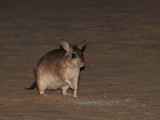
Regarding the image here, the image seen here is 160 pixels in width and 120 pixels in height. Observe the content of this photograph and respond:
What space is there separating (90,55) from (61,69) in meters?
4.06

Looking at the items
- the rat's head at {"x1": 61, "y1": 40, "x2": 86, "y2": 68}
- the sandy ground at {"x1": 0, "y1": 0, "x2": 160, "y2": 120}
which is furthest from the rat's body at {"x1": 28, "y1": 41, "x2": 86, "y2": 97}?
the sandy ground at {"x1": 0, "y1": 0, "x2": 160, "y2": 120}

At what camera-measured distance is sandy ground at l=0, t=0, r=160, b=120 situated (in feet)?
26.6

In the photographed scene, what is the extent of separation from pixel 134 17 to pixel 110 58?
523 centimetres

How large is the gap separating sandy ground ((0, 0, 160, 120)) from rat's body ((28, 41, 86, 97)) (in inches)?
9.9

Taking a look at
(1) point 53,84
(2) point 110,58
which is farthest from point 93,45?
(1) point 53,84

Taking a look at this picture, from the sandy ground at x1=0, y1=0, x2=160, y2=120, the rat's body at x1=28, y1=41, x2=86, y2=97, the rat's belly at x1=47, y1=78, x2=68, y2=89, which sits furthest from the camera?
the rat's belly at x1=47, y1=78, x2=68, y2=89

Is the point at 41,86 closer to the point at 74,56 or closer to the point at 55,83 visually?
the point at 55,83

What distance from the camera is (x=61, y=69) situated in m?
9.26

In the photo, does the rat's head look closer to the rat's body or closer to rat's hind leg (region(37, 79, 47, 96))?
the rat's body

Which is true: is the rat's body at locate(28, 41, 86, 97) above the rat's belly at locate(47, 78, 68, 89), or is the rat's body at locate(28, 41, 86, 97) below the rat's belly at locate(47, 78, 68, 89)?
above

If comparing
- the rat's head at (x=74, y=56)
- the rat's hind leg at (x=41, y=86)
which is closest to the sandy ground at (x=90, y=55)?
the rat's hind leg at (x=41, y=86)

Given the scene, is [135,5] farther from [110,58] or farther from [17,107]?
[17,107]

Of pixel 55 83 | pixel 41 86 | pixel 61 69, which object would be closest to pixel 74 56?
pixel 61 69

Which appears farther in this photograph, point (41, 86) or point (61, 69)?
point (41, 86)
